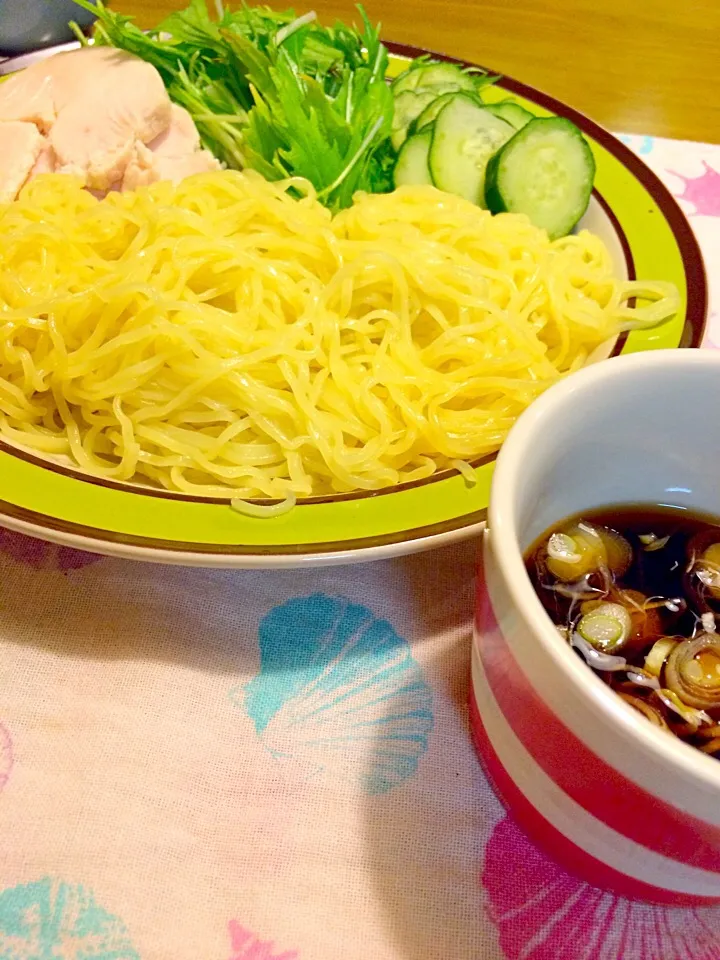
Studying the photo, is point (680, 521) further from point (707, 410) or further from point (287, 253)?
point (287, 253)

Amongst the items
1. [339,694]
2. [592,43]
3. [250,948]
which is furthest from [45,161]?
[592,43]

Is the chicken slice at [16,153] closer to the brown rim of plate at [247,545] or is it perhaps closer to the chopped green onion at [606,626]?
the brown rim of plate at [247,545]

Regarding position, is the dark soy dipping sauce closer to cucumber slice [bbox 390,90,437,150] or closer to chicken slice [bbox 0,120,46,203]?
cucumber slice [bbox 390,90,437,150]

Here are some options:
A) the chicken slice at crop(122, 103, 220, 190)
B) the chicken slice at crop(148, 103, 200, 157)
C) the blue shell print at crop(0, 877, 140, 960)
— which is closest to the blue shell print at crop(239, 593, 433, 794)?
the blue shell print at crop(0, 877, 140, 960)

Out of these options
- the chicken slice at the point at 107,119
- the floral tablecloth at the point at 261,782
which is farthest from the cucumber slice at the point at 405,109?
the floral tablecloth at the point at 261,782

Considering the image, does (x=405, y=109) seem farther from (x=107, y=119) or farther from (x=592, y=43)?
(x=592, y=43)

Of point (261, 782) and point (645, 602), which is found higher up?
point (645, 602)
